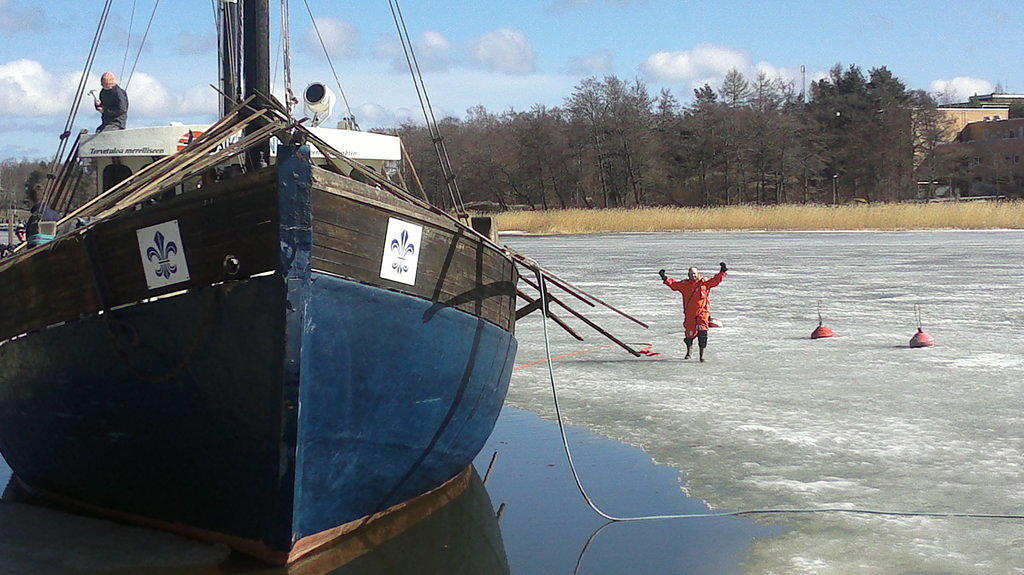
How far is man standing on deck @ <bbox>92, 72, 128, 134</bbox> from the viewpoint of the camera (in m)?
8.77

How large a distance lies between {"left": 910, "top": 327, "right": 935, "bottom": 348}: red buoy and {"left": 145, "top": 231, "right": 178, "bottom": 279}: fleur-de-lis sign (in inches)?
358

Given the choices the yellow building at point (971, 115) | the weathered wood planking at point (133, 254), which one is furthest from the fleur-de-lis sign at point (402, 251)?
the yellow building at point (971, 115)

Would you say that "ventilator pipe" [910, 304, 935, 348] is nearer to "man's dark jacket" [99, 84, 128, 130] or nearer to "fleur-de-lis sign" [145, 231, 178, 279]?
"man's dark jacket" [99, 84, 128, 130]

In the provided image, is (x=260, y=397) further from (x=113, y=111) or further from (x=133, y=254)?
(x=113, y=111)

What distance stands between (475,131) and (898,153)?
29.7 metres

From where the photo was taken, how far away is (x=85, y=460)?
6516 mm

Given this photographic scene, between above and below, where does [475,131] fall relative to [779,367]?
above

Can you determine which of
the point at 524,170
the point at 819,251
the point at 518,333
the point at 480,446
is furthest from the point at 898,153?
the point at 480,446

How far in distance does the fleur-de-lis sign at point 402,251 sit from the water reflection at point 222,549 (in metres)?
1.64

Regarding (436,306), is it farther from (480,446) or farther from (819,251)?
(819,251)

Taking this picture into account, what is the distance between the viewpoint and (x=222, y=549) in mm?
6141

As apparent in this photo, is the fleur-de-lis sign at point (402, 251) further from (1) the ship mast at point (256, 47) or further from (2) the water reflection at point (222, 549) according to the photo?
(2) the water reflection at point (222, 549)

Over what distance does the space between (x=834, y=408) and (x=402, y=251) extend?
485 cm

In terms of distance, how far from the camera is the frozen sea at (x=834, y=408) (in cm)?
600
